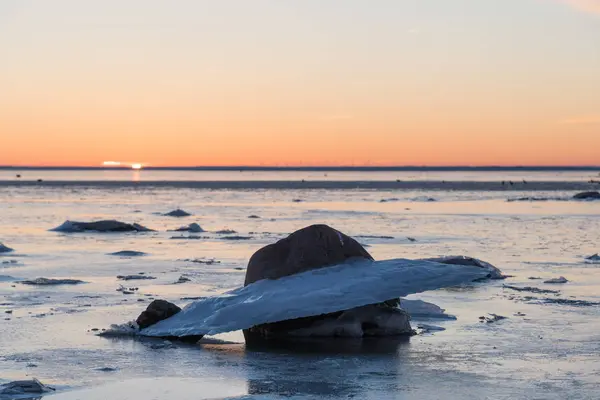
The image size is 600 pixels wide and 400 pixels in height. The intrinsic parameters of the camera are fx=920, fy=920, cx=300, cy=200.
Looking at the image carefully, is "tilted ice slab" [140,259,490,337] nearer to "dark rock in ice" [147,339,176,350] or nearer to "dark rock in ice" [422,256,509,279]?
→ "dark rock in ice" [147,339,176,350]

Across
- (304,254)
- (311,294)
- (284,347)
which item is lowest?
(284,347)

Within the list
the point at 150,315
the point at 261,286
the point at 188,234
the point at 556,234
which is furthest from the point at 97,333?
the point at 556,234

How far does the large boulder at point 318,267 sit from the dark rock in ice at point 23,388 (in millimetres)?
3594

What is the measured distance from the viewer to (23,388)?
8766 millimetres

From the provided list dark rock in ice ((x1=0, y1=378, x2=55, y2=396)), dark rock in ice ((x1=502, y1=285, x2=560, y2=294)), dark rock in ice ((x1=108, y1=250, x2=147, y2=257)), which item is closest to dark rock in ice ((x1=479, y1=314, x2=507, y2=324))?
dark rock in ice ((x1=502, y1=285, x2=560, y2=294))

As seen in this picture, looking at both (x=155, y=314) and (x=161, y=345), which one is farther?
(x=155, y=314)

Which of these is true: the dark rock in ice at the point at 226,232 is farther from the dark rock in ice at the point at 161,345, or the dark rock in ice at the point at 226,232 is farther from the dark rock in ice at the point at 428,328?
the dark rock in ice at the point at 161,345

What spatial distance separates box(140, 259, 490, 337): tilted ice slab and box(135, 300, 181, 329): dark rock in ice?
10 cm

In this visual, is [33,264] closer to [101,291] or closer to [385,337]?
[101,291]

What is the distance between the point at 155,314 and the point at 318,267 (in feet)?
7.77

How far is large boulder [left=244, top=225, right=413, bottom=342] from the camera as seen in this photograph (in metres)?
12.1

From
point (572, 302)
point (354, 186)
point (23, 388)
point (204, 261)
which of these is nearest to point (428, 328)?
point (572, 302)

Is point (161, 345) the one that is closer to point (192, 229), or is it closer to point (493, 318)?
point (493, 318)

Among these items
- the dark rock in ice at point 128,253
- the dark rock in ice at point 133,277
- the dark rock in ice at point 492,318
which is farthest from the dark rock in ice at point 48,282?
the dark rock in ice at point 492,318
